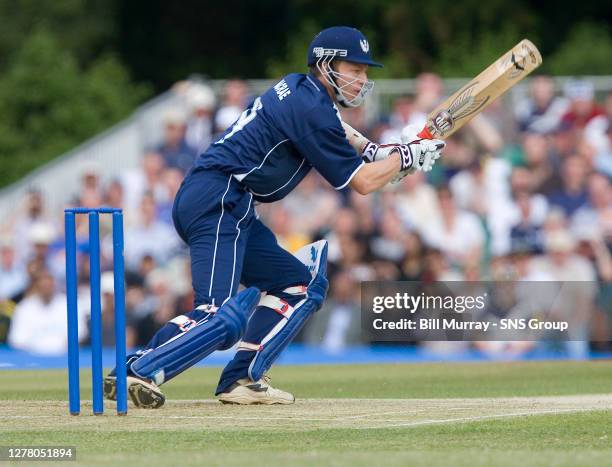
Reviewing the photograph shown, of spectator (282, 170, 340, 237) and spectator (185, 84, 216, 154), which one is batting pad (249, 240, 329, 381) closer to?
spectator (282, 170, 340, 237)

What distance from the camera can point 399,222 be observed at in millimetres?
15242

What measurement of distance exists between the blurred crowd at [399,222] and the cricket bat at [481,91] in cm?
534

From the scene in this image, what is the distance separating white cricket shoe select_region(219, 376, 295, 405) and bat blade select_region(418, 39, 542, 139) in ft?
6.07

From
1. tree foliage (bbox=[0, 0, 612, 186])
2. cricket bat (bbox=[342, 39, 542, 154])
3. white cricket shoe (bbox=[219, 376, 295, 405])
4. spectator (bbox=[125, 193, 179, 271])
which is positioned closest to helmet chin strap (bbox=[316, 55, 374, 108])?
cricket bat (bbox=[342, 39, 542, 154])

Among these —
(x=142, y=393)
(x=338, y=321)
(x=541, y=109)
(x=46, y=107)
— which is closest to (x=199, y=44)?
(x=46, y=107)

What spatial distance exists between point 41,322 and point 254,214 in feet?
22.5

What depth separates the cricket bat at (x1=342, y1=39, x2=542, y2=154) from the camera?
8602mm

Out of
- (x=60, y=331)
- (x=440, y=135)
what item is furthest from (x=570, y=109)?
(x=440, y=135)

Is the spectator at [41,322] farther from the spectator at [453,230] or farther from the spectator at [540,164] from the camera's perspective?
the spectator at [540,164]

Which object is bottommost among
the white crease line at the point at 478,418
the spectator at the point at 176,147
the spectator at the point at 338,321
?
the white crease line at the point at 478,418

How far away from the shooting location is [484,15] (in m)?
28.0

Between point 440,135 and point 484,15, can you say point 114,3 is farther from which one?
point 440,135

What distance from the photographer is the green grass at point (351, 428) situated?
19.5 feet

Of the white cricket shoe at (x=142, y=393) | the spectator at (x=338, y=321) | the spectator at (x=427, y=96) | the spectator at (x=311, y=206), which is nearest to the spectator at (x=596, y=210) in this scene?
the spectator at (x=427, y=96)
